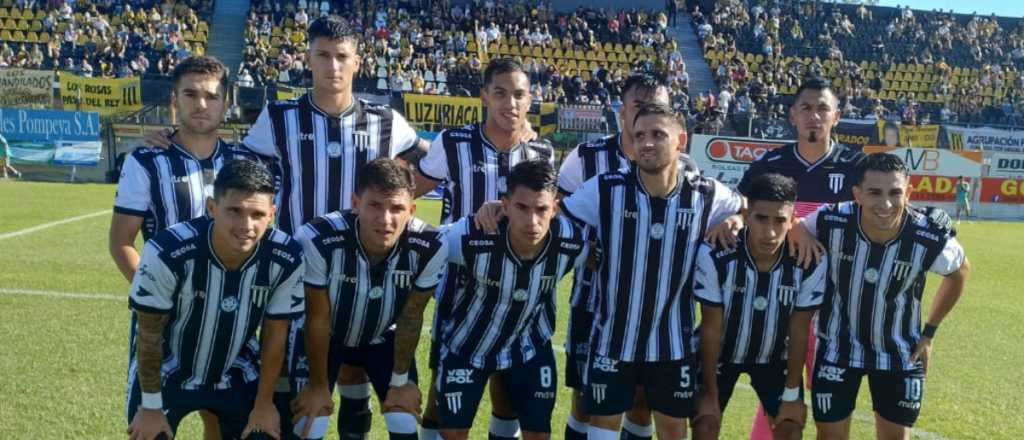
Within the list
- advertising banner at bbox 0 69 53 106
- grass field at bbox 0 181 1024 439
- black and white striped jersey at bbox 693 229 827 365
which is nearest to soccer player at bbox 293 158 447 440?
grass field at bbox 0 181 1024 439

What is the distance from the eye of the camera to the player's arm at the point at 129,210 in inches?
157

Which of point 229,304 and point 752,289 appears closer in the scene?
point 229,304

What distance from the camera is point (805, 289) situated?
4066 millimetres

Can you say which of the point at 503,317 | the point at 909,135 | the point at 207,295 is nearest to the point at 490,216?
the point at 503,317

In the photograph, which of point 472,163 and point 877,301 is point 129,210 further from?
point 877,301

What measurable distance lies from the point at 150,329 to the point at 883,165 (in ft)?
11.2

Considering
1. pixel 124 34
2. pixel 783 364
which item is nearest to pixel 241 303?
pixel 783 364

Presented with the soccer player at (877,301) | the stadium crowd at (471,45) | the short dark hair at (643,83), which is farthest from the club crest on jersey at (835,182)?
the stadium crowd at (471,45)

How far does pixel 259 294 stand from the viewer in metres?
3.73

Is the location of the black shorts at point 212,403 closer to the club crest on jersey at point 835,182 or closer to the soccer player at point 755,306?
the soccer player at point 755,306

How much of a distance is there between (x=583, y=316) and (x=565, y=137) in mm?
18705

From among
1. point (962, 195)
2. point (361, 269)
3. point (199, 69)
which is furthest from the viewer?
point (962, 195)

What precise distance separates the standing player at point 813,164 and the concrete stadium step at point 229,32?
25979 mm

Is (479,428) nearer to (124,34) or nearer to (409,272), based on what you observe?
(409,272)
